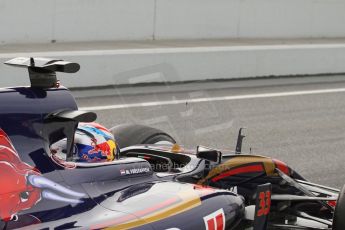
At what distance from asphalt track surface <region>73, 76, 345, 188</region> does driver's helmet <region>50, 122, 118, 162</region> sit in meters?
0.34

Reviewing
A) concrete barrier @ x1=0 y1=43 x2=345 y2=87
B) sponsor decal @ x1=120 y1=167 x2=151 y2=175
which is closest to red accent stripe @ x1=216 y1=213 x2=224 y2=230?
sponsor decal @ x1=120 y1=167 x2=151 y2=175

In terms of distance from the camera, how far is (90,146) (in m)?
4.39

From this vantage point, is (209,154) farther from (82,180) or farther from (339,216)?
(82,180)

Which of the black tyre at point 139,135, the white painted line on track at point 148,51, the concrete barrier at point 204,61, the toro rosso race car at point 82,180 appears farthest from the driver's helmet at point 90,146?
the white painted line on track at point 148,51

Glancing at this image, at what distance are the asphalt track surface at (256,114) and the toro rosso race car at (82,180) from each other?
0.29m

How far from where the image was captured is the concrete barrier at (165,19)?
508 inches

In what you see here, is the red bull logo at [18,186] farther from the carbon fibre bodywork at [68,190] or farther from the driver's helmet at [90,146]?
the driver's helmet at [90,146]

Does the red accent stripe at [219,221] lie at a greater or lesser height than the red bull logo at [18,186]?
lesser

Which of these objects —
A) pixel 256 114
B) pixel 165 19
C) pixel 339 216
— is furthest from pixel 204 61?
pixel 339 216

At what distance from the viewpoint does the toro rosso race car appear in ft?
12.5

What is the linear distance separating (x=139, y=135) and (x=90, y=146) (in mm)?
1386

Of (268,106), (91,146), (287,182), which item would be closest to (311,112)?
(268,106)

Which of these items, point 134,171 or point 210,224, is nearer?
point 210,224

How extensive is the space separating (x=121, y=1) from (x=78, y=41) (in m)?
1.19
